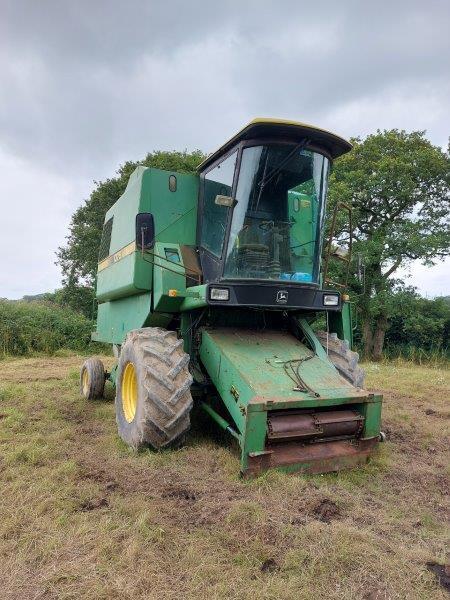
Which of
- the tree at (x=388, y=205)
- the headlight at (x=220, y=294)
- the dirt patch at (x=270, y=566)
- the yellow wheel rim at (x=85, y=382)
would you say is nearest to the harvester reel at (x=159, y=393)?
the headlight at (x=220, y=294)

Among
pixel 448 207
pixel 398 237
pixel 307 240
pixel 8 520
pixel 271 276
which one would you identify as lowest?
pixel 8 520

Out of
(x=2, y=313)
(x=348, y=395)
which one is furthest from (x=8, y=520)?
(x=2, y=313)

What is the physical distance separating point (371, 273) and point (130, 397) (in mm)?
14815

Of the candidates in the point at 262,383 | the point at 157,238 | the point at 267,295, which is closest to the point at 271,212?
the point at 267,295

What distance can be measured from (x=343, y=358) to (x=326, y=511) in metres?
2.18

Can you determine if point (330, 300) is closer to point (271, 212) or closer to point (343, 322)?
point (343, 322)

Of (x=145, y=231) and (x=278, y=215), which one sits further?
(x=145, y=231)

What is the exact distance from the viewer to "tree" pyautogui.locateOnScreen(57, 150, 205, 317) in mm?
23531

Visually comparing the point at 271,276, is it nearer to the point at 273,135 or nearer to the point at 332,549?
the point at 273,135

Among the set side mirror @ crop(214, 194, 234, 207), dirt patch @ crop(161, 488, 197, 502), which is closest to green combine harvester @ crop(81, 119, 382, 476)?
side mirror @ crop(214, 194, 234, 207)

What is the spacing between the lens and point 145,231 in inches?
193

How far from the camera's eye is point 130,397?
5004 mm

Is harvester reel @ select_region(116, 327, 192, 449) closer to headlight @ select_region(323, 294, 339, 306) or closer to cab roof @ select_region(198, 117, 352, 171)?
headlight @ select_region(323, 294, 339, 306)

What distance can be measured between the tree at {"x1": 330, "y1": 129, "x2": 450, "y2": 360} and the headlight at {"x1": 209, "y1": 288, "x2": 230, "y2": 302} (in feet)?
44.3
